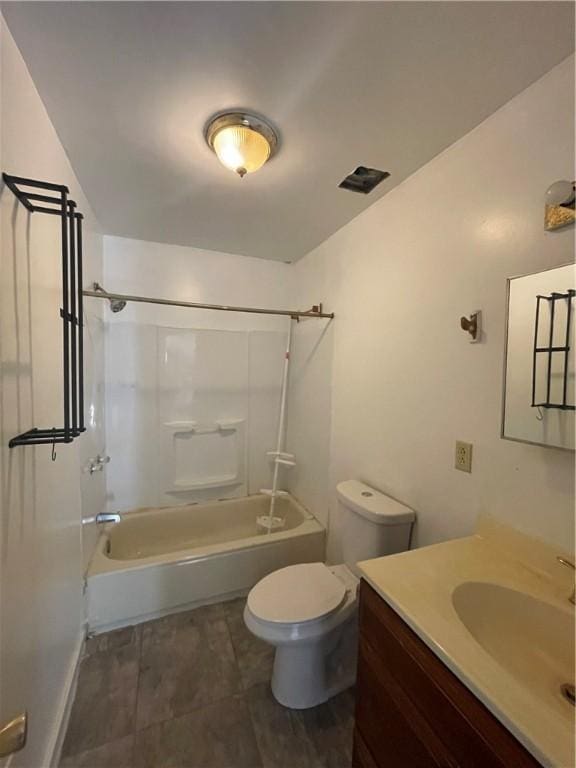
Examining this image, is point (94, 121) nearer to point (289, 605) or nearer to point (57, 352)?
point (57, 352)

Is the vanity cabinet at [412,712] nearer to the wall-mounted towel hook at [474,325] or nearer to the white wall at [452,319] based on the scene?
the white wall at [452,319]

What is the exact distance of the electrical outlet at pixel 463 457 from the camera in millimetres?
1246

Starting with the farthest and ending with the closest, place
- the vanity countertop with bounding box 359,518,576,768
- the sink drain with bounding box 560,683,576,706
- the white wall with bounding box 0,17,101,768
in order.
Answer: the white wall with bounding box 0,17,101,768, the sink drain with bounding box 560,683,576,706, the vanity countertop with bounding box 359,518,576,768

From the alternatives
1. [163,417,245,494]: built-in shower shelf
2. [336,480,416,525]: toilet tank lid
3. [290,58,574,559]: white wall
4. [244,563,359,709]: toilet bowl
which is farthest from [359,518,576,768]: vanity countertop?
[163,417,245,494]: built-in shower shelf

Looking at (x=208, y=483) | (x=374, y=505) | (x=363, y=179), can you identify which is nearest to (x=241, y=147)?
(x=363, y=179)

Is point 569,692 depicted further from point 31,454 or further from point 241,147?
point 241,147

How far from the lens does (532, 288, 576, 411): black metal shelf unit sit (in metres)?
0.95

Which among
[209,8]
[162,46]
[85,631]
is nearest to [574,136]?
[209,8]

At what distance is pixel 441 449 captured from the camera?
1.37 metres

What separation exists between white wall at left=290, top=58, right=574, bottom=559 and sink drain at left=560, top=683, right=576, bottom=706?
343mm

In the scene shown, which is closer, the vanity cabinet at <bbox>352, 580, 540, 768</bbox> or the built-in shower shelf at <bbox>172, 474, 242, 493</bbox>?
the vanity cabinet at <bbox>352, 580, 540, 768</bbox>

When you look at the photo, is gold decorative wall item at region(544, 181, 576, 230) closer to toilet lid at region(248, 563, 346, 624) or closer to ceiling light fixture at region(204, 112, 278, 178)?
ceiling light fixture at region(204, 112, 278, 178)

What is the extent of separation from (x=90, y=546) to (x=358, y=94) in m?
2.54

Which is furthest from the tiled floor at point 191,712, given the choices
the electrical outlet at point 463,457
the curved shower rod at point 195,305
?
the curved shower rod at point 195,305
